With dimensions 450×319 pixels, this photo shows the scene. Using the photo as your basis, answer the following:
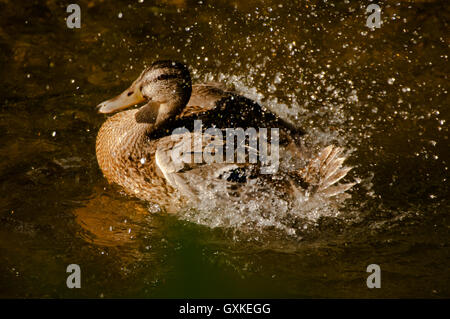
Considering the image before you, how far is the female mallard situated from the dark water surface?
19 cm

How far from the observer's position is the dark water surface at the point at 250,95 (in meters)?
3.36

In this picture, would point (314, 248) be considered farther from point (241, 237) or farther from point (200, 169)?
point (200, 169)

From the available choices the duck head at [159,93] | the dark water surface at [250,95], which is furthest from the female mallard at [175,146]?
the dark water surface at [250,95]

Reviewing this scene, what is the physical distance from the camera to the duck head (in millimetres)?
3682

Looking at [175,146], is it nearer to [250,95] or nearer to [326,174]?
[326,174]

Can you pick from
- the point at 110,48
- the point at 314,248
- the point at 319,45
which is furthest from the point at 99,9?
the point at 314,248

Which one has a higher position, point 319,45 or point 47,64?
point 319,45

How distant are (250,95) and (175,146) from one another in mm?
1337

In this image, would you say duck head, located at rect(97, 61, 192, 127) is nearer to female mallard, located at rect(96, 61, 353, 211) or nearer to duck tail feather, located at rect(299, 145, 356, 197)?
female mallard, located at rect(96, 61, 353, 211)

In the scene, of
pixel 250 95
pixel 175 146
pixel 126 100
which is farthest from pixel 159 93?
pixel 250 95

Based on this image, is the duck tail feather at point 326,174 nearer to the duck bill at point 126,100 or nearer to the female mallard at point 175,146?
the female mallard at point 175,146

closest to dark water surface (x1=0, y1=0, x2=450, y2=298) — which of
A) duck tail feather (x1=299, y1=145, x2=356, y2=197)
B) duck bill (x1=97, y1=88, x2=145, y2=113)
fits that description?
duck tail feather (x1=299, y1=145, x2=356, y2=197)
